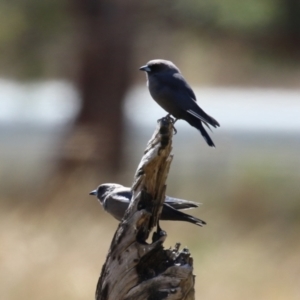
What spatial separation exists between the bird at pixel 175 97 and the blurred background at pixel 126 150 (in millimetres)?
2546

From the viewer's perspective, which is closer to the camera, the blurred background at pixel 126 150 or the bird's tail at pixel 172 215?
the bird's tail at pixel 172 215

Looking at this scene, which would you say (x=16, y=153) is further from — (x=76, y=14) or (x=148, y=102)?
(x=148, y=102)

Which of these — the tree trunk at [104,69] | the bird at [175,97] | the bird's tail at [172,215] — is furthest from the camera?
the tree trunk at [104,69]

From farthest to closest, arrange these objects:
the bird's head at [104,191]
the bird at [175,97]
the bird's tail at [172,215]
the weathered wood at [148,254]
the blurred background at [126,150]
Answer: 1. the blurred background at [126,150]
2. the bird's head at [104,191]
3. the bird at [175,97]
4. the bird's tail at [172,215]
5. the weathered wood at [148,254]

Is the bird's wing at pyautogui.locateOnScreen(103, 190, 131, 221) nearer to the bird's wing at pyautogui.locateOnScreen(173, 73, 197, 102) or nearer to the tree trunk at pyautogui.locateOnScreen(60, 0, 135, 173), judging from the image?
the bird's wing at pyautogui.locateOnScreen(173, 73, 197, 102)

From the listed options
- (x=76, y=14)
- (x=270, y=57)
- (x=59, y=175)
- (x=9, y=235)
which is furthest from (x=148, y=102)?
(x=9, y=235)

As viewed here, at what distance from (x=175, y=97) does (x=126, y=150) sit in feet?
20.4

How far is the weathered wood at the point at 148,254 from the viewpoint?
14.3ft

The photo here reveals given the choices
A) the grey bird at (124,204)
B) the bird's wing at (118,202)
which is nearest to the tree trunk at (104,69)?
the grey bird at (124,204)

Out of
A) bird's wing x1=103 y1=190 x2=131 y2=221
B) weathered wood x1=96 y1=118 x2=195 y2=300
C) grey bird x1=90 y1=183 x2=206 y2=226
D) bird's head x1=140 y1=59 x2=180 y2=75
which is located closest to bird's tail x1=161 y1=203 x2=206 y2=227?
grey bird x1=90 y1=183 x2=206 y2=226

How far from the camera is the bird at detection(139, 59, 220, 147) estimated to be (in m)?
5.79

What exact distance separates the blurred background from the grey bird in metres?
1.94

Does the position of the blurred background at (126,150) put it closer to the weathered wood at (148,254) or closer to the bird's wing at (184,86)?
the bird's wing at (184,86)

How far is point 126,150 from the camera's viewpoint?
478 inches
